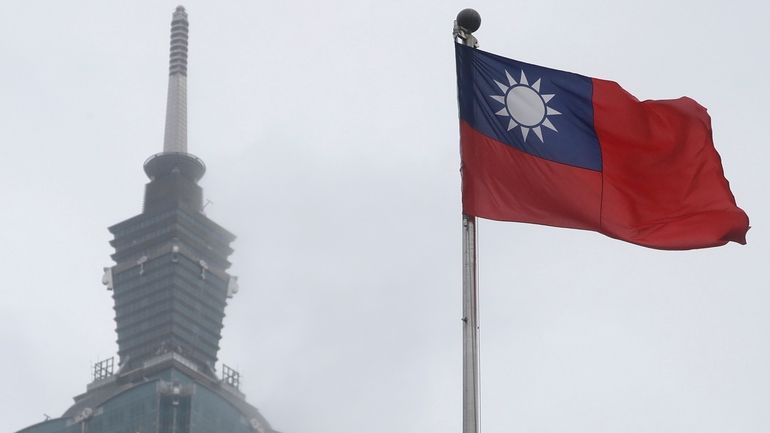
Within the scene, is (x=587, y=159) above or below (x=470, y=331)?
above

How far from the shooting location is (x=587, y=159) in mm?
33688

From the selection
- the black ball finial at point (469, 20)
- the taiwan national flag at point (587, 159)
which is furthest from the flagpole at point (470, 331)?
the black ball finial at point (469, 20)

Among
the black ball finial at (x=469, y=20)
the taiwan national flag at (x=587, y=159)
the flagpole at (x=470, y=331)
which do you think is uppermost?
the black ball finial at (x=469, y=20)

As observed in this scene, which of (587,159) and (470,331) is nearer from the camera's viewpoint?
(470,331)

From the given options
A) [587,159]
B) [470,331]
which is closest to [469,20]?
[587,159]

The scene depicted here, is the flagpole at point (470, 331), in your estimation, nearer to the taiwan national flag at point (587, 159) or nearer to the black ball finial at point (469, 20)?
the taiwan national flag at point (587, 159)

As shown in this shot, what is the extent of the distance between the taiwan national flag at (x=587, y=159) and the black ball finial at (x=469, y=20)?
1.43ft

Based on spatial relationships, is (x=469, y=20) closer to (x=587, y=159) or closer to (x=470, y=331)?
(x=587, y=159)

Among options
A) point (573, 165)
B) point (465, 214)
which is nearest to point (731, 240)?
point (573, 165)

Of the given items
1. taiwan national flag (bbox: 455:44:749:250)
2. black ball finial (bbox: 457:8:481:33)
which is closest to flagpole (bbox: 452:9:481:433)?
taiwan national flag (bbox: 455:44:749:250)

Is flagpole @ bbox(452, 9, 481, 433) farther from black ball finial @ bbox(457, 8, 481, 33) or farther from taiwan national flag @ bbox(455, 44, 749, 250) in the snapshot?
black ball finial @ bbox(457, 8, 481, 33)

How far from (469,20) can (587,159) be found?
12.5 ft

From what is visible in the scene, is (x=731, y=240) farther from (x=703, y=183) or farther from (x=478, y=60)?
(x=478, y=60)

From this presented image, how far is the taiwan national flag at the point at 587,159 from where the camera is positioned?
32.7 meters
